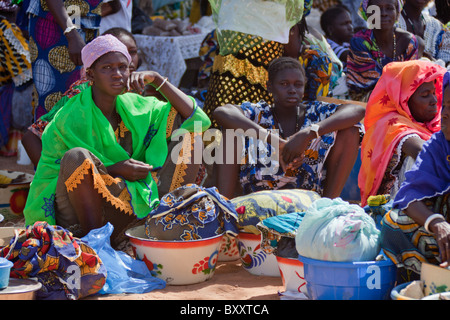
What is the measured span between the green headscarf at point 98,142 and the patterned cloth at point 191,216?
291 mm

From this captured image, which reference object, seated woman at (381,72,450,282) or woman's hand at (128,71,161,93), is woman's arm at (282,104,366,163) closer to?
woman's hand at (128,71,161,93)

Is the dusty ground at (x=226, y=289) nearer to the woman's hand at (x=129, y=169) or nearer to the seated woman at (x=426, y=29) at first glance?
the woman's hand at (x=129, y=169)

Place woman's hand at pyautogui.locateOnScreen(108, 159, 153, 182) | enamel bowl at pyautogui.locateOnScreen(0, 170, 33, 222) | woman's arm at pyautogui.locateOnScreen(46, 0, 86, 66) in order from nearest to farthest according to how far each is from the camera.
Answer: woman's hand at pyautogui.locateOnScreen(108, 159, 153, 182) < woman's arm at pyautogui.locateOnScreen(46, 0, 86, 66) < enamel bowl at pyautogui.locateOnScreen(0, 170, 33, 222)

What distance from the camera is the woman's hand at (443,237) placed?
9.33 feet

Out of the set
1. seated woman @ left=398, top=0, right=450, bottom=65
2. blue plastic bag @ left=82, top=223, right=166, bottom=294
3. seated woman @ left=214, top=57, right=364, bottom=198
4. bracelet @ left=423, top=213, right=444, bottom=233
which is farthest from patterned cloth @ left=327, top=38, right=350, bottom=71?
bracelet @ left=423, top=213, right=444, bottom=233

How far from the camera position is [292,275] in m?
3.46

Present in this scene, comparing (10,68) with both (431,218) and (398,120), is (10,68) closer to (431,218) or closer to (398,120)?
(398,120)

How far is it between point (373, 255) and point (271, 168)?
5.29ft

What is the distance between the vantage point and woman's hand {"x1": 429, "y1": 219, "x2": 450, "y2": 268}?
9.33 feet

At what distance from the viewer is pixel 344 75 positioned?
6398 millimetres

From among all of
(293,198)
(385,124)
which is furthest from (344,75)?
(293,198)

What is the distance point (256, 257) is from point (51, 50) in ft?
7.72

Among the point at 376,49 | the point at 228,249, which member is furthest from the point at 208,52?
the point at 228,249

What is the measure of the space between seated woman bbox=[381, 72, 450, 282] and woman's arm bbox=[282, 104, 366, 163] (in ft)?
4.02
